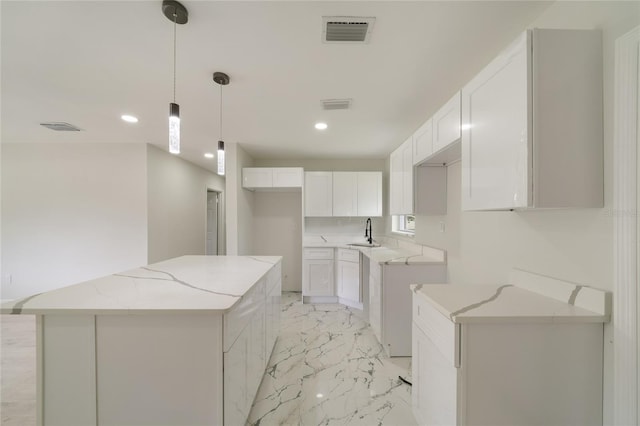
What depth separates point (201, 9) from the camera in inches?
49.4

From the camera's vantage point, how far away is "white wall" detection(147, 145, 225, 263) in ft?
12.2

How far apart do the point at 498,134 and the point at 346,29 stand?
1.03m

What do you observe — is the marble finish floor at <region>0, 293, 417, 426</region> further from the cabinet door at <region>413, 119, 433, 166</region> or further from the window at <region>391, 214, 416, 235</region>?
the cabinet door at <region>413, 119, 433, 166</region>

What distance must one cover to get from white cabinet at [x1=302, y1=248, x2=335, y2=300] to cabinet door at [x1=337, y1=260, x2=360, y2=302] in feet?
0.52

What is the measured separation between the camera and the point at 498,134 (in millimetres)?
1165

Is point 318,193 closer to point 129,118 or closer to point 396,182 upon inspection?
point 396,182

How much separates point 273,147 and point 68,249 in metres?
3.48

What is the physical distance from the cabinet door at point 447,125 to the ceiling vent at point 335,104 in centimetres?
82

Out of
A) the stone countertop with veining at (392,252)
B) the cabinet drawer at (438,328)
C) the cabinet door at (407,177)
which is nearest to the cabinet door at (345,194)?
the stone countertop with veining at (392,252)

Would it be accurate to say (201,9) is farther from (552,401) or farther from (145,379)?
(552,401)

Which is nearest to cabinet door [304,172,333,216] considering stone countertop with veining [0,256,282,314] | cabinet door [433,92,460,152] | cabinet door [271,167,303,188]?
cabinet door [271,167,303,188]

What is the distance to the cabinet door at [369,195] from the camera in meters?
3.96

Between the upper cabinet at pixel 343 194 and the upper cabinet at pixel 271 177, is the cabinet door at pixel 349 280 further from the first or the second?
the upper cabinet at pixel 271 177

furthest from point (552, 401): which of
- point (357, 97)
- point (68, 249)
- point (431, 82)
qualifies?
point (68, 249)
